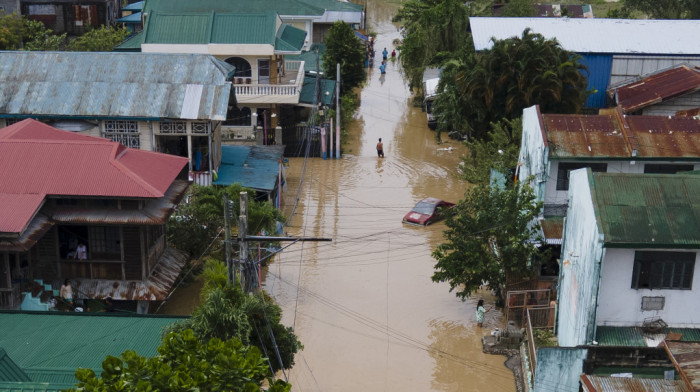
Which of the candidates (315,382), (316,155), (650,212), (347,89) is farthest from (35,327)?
(347,89)

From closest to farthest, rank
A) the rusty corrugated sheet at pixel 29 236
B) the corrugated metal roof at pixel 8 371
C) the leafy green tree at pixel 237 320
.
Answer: the corrugated metal roof at pixel 8 371 → the leafy green tree at pixel 237 320 → the rusty corrugated sheet at pixel 29 236

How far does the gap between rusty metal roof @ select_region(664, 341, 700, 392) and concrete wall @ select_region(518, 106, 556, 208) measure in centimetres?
899

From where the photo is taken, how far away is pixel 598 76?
37062 millimetres

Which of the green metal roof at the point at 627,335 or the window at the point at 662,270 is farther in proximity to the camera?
the window at the point at 662,270

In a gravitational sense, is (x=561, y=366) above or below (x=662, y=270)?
below

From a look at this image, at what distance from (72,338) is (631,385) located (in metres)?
9.84

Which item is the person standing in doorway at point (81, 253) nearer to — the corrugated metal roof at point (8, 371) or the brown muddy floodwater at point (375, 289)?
the brown muddy floodwater at point (375, 289)

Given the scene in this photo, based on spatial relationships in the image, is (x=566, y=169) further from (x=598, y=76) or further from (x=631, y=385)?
(x=598, y=76)

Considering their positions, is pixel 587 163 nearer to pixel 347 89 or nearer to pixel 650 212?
pixel 650 212

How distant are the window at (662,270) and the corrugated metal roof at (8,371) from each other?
455 inches

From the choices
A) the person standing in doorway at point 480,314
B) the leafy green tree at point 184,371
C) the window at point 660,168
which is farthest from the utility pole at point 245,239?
the window at point 660,168

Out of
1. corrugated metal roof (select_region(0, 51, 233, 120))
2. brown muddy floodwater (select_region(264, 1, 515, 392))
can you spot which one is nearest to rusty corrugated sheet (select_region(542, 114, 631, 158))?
brown muddy floodwater (select_region(264, 1, 515, 392))

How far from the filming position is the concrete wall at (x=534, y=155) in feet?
77.9

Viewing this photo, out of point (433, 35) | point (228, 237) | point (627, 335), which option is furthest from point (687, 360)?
point (433, 35)
